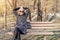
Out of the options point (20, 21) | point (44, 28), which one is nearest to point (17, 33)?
point (20, 21)

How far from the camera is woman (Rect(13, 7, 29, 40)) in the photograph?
535cm

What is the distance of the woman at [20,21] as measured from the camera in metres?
5.35

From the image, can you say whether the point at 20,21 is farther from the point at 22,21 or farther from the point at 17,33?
the point at 17,33

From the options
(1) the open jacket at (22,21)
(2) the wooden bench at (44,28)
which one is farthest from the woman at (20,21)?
(2) the wooden bench at (44,28)

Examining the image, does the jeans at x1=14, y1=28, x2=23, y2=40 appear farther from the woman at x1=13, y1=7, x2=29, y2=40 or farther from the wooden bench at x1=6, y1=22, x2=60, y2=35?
the wooden bench at x1=6, y1=22, x2=60, y2=35

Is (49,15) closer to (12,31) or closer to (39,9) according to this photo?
(39,9)

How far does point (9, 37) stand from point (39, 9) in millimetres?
1096

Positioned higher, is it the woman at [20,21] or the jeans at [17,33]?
the woman at [20,21]

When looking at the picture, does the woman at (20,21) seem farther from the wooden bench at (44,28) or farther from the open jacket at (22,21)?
the wooden bench at (44,28)

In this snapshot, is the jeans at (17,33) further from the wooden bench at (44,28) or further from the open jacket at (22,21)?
the wooden bench at (44,28)

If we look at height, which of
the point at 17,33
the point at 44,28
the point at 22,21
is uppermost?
the point at 22,21

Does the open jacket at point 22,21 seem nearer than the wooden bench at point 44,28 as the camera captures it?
Yes

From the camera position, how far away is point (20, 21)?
543 centimetres

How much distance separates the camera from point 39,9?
575cm
